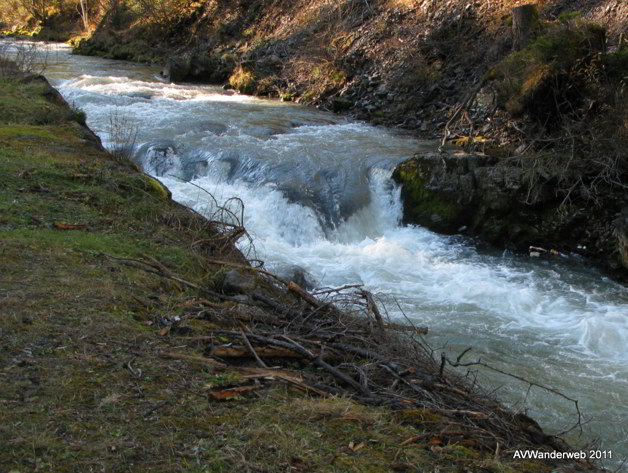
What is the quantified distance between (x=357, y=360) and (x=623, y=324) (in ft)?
16.2

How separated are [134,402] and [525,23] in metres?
13.6

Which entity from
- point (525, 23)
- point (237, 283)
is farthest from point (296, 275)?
point (525, 23)

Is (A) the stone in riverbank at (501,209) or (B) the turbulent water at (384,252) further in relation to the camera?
(A) the stone in riverbank at (501,209)

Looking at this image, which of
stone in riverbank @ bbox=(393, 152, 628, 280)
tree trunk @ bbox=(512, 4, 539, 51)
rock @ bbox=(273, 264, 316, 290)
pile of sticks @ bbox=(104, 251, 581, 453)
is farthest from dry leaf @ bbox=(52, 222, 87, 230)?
tree trunk @ bbox=(512, 4, 539, 51)

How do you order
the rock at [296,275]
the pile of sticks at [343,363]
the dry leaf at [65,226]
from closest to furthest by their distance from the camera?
the pile of sticks at [343,363], the dry leaf at [65,226], the rock at [296,275]

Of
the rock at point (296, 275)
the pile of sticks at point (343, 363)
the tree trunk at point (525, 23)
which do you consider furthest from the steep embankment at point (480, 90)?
the pile of sticks at point (343, 363)

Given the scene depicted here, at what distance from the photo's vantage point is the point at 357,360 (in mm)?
4484

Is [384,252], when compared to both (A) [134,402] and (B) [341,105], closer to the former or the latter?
(A) [134,402]

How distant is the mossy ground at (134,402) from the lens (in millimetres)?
2928

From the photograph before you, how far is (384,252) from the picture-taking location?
10.0m

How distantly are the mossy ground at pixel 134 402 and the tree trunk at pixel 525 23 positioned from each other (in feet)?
37.6

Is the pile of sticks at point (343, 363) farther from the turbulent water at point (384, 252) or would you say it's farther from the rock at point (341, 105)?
the rock at point (341, 105)

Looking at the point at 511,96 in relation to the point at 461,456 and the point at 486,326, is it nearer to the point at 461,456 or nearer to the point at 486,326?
the point at 486,326

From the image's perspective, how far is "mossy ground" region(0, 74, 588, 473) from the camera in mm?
2928
